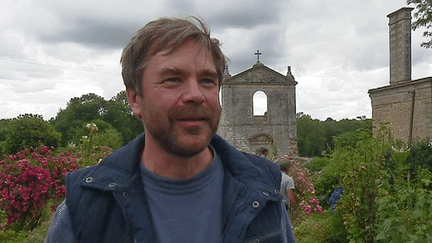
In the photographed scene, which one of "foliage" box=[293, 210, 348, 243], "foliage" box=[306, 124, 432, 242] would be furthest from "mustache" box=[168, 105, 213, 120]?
"foliage" box=[293, 210, 348, 243]

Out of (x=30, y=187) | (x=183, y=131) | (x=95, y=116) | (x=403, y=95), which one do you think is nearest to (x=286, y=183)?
(x=30, y=187)

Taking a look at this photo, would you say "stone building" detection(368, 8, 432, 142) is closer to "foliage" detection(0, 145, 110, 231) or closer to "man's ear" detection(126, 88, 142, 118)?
"foliage" detection(0, 145, 110, 231)

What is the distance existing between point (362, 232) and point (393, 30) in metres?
14.4

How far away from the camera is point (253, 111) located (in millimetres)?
25828

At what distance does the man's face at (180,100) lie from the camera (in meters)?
1.46

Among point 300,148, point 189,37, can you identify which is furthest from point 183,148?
point 300,148

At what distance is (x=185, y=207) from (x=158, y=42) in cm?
66

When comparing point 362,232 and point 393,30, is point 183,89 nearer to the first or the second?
point 362,232

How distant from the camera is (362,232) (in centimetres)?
464

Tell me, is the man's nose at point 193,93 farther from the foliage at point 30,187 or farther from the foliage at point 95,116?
the foliage at point 95,116

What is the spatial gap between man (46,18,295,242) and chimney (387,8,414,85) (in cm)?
1654

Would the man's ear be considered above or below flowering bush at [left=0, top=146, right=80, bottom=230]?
above

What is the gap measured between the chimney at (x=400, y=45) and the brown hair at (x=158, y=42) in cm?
1656

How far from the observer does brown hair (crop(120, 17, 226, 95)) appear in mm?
1512
